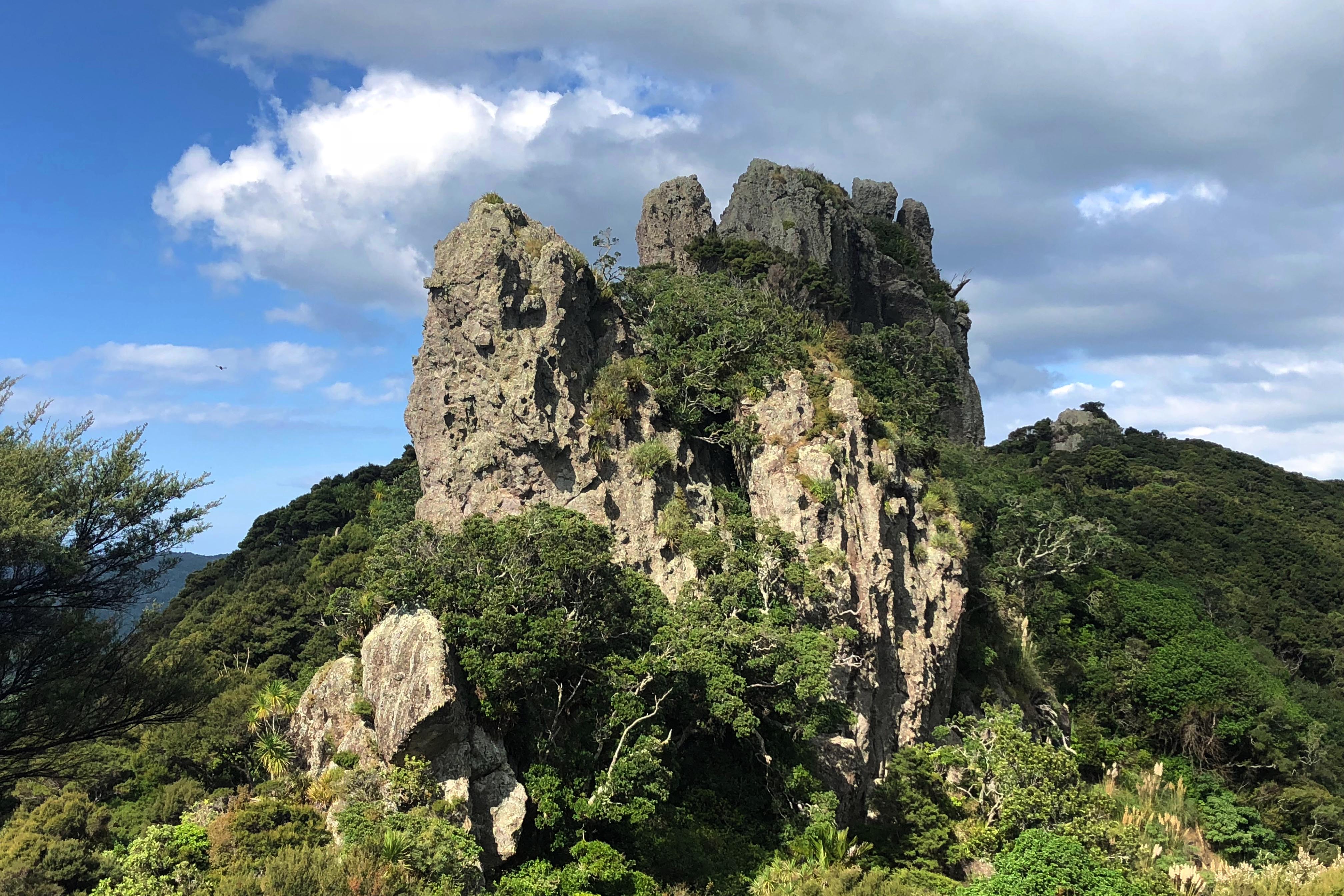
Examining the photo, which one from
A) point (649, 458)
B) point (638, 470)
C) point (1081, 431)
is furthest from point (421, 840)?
point (1081, 431)

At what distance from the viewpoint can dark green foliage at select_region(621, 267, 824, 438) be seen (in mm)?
32250

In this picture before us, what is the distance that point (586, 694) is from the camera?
22.5 metres

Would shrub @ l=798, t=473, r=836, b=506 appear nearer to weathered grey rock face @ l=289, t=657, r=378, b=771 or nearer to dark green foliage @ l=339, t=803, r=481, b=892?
weathered grey rock face @ l=289, t=657, r=378, b=771

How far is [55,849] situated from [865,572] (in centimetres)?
2378

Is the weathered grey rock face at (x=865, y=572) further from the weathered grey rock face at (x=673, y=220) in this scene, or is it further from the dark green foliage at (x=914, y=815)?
the weathered grey rock face at (x=673, y=220)

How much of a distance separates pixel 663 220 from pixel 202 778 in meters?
39.7

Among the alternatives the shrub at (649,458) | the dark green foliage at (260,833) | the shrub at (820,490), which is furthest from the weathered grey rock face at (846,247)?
the dark green foliage at (260,833)

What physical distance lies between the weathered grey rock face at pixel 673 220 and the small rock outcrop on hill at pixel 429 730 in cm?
3646

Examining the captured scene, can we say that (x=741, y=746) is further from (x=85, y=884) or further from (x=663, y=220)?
(x=663, y=220)

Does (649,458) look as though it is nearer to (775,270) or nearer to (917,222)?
(775,270)

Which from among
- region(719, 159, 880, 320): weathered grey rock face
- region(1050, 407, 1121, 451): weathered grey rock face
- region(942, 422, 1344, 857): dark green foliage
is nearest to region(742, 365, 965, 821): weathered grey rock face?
region(942, 422, 1344, 857): dark green foliage

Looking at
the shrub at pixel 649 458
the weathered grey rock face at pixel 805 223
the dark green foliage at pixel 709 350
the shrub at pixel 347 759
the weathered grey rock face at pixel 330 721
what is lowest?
the shrub at pixel 347 759

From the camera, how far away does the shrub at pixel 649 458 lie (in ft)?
97.8

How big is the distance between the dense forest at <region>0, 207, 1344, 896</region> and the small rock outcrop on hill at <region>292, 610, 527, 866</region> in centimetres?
51
